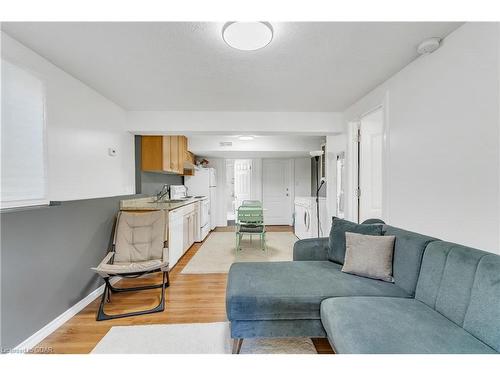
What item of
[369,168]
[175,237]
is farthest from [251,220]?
[369,168]

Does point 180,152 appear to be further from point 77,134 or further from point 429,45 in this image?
point 429,45

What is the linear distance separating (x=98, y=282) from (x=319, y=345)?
2425 mm

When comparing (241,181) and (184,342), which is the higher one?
(241,181)

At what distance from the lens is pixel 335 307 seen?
137cm

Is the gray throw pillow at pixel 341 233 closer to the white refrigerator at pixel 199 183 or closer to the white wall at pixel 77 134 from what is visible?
the white wall at pixel 77 134

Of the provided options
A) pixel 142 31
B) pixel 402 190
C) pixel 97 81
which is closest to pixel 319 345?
pixel 402 190

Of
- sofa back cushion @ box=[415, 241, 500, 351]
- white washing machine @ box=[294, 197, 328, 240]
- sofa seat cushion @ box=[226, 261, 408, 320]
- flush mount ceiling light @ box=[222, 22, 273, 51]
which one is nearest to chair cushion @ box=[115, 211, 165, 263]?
sofa seat cushion @ box=[226, 261, 408, 320]

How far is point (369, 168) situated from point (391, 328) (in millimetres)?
2222

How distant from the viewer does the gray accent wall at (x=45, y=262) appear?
148 cm

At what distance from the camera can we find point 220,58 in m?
1.80

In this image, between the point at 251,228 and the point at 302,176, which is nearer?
the point at 251,228

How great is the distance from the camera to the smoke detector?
1.55 meters

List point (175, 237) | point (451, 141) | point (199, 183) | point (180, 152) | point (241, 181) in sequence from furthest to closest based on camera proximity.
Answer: point (241, 181) → point (199, 183) → point (180, 152) → point (175, 237) → point (451, 141)

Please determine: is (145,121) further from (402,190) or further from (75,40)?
(402,190)
